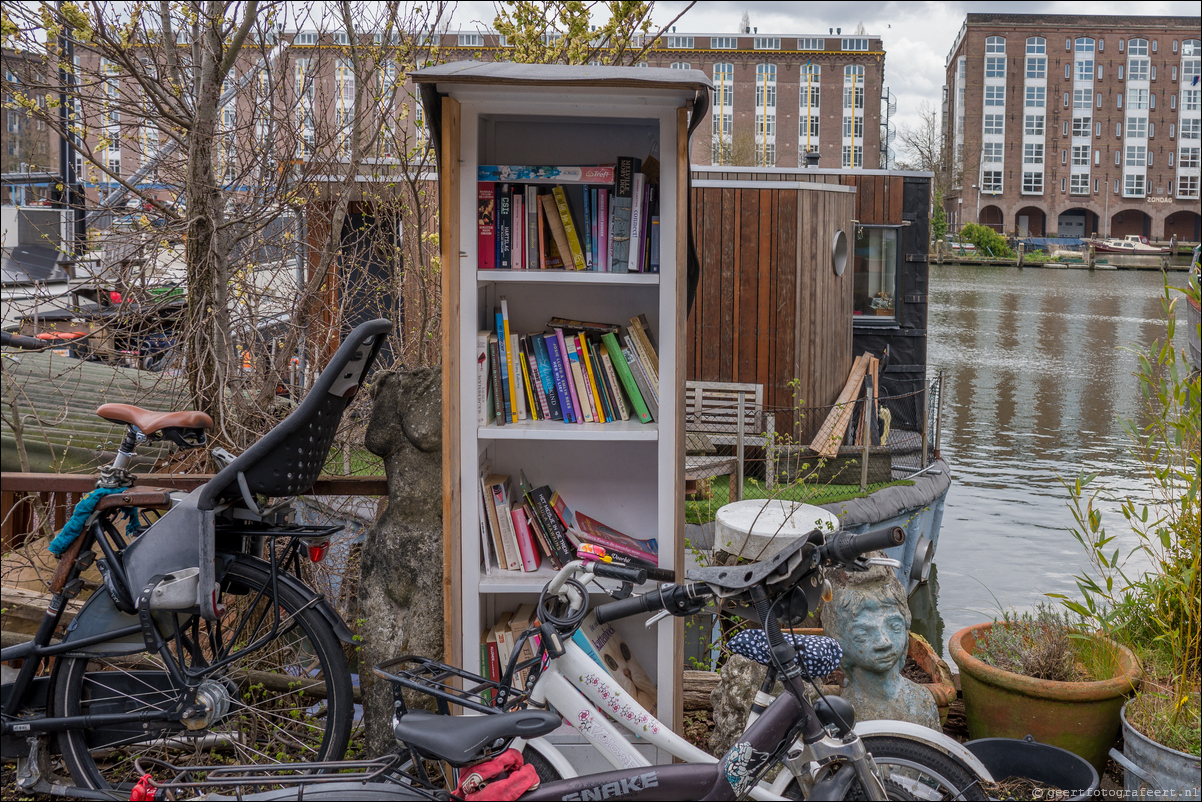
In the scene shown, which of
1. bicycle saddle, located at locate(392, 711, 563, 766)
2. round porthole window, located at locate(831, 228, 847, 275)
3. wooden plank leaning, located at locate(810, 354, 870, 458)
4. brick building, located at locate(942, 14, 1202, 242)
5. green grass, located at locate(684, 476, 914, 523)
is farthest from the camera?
brick building, located at locate(942, 14, 1202, 242)

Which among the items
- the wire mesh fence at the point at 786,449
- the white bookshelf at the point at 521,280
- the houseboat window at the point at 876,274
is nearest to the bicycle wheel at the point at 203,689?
the white bookshelf at the point at 521,280

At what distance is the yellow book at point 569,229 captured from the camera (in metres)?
3.04

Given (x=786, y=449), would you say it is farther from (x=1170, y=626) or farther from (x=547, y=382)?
(x=547, y=382)

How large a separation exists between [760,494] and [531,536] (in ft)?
20.1

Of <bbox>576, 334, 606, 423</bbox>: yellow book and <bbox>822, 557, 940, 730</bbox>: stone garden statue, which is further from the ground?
<bbox>576, 334, 606, 423</bbox>: yellow book

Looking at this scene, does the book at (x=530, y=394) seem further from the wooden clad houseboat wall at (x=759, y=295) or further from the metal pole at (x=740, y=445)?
the wooden clad houseboat wall at (x=759, y=295)

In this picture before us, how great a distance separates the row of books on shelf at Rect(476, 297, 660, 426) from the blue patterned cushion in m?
0.92

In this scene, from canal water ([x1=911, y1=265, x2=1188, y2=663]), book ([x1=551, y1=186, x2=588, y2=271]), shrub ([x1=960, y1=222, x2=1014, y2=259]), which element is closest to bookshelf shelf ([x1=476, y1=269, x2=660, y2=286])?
book ([x1=551, y1=186, x2=588, y2=271])

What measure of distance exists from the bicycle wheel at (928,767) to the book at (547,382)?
4.52 ft

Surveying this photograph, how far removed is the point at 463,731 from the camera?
7.32ft

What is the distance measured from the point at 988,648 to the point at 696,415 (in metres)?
6.03

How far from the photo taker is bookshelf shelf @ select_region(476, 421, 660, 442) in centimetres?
294

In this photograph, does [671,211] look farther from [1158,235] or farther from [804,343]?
[1158,235]

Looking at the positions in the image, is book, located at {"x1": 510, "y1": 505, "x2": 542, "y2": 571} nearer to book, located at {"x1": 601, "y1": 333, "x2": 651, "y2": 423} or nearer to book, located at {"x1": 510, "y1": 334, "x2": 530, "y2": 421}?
book, located at {"x1": 510, "y1": 334, "x2": 530, "y2": 421}
